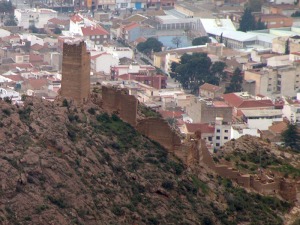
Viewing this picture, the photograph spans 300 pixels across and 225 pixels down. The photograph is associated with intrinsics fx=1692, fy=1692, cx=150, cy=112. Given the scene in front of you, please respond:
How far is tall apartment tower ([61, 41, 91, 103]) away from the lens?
3178 cm

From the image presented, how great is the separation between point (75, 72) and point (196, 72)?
38.4m

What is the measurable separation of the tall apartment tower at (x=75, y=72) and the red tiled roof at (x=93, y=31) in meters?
46.1

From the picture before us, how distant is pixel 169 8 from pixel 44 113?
206 ft

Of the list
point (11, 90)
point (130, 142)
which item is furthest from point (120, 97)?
point (11, 90)

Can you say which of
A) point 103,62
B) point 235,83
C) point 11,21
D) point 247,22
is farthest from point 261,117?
point 11,21

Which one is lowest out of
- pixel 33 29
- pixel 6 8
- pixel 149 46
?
pixel 149 46

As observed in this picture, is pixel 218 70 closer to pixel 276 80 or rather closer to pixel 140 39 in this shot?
pixel 276 80

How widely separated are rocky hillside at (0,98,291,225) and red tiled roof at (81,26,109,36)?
44668mm

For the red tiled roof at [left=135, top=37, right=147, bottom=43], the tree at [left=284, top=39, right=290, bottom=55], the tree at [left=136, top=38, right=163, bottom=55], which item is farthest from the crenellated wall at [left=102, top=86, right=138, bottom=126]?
the red tiled roof at [left=135, top=37, right=147, bottom=43]

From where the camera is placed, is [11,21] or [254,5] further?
[254,5]

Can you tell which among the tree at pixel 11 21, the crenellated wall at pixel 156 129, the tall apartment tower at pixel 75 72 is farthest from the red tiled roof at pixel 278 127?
the tree at pixel 11 21

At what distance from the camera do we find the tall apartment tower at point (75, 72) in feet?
104

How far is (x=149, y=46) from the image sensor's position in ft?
257

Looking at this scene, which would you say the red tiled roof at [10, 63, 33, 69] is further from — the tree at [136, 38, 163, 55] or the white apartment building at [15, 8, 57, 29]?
the white apartment building at [15, 8, 57, 29]
